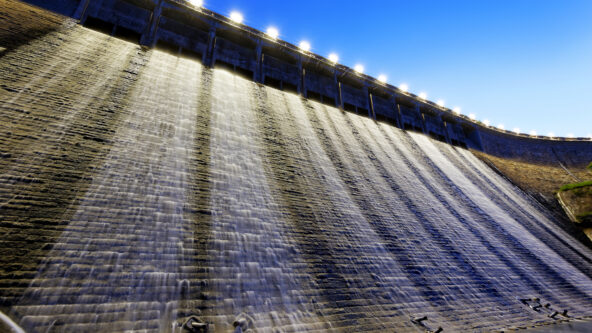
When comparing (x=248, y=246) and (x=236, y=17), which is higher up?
(x=236, y=17)

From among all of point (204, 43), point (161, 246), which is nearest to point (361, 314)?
point (161, 246)

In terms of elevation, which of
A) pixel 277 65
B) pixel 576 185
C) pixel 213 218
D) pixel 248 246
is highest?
pixel 277 65

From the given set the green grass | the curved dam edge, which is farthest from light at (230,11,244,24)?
the green grass

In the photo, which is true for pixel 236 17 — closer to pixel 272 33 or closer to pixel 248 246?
pixel 272 33

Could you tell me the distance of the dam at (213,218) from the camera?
3.30m

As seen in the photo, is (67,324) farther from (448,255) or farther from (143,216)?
(448,255)

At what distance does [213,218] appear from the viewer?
472 cm

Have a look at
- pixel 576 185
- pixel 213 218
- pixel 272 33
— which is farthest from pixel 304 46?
pixel 576 185

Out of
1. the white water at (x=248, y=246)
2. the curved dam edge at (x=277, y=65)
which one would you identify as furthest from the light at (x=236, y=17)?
the white water at (x=248, y=246)

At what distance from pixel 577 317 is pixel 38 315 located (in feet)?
39.2

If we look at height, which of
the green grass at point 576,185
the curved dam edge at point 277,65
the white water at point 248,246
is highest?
the curved dam edge at point 277,65

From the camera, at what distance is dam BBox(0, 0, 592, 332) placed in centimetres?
330

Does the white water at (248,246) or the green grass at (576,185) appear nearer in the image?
the white water at (248,246)

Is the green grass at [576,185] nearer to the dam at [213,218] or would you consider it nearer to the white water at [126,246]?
the dam at [213,218]
